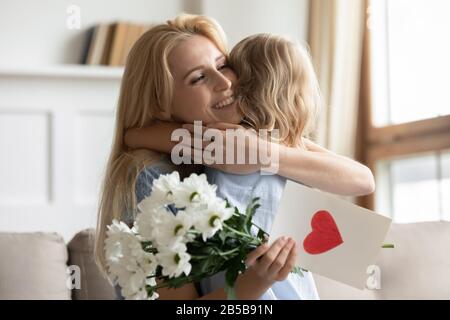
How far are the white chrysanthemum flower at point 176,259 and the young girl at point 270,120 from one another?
444 millimetres

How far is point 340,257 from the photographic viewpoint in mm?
1104

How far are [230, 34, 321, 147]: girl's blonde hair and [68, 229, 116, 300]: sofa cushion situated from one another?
2.63ft

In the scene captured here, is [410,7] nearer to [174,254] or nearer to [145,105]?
[145,105]

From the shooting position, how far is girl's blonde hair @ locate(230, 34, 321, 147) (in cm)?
143

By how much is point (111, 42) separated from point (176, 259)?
315cm

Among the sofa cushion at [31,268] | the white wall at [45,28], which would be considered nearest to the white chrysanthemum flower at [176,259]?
the sofa cushion at [31,268]

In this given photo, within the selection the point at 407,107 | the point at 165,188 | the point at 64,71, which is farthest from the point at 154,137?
the point at 64,71

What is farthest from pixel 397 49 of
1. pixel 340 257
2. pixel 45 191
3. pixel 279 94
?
pixel 340 257

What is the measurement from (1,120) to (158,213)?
3.04m

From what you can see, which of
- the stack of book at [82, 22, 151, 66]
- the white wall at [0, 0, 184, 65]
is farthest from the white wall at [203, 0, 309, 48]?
the white wall at [0, 0, 184, 65]

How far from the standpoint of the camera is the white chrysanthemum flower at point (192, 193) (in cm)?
100

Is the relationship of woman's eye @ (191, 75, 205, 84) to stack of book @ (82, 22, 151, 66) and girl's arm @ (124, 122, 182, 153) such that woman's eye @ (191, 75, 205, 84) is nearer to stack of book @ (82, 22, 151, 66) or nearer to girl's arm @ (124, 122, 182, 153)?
girl's arm @ (124, 122, 182, 153)

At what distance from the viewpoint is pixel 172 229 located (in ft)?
3.23

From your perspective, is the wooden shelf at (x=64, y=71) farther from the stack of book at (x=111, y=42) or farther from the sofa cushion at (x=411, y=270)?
the sofa cushion at (x=411, y=270)
